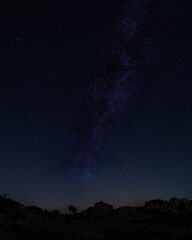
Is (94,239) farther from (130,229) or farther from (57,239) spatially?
(130,229)

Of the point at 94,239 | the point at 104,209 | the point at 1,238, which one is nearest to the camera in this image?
the point at 1,238

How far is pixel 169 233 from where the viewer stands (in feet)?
82.0

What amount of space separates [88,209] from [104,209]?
516 cm

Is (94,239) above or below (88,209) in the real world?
below

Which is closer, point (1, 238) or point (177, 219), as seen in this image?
point (1, 238)

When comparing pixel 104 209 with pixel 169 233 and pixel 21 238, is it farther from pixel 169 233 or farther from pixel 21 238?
pixel 21 238

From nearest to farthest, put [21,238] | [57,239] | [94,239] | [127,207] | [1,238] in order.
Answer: [1,238] → [21,238] → [57,239] → [94,239] → [127,207]

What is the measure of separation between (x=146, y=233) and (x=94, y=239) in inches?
231

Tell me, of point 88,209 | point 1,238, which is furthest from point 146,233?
point 88,209

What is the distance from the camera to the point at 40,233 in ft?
68.5

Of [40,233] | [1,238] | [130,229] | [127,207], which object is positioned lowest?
[1,238]

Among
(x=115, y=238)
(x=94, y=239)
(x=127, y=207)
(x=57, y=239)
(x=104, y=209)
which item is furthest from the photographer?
(x=104, y=209)

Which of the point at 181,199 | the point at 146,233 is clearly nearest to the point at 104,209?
the point at 181,199

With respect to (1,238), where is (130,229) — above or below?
above
